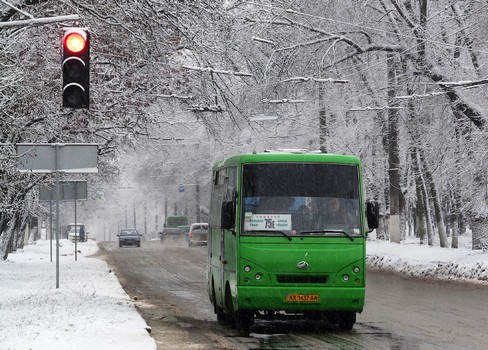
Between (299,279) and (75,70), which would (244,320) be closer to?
(299,279)

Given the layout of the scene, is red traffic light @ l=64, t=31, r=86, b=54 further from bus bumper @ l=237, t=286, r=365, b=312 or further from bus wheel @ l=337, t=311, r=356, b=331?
bus wheel @ l=337, t=311, r=356, b=331

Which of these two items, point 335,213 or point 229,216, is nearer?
point 229,216

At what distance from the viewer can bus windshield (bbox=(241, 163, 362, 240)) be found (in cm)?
1527

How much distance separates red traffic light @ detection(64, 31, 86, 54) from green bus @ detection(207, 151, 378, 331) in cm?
358

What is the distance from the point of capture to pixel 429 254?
115ft

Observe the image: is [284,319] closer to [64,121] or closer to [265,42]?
[64,121]

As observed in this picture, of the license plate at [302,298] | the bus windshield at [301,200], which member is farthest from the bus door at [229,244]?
the license plate at [302,298]

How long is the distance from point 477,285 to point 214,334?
1282cm

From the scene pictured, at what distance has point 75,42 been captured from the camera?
13211 millimetres

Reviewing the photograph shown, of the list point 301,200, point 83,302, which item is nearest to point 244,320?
point 301,200

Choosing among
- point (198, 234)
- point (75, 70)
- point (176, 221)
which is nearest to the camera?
point (75, 70)

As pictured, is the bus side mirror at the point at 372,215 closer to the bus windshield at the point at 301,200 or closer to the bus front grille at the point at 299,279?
the bus windshield at the point at 301,200

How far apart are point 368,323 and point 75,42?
686 cm

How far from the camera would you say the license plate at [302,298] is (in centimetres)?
1497
